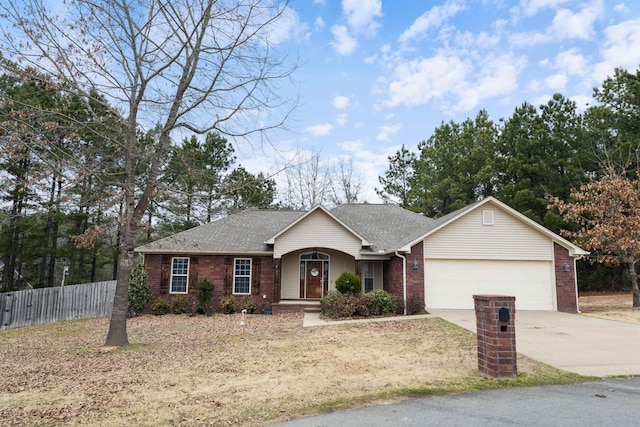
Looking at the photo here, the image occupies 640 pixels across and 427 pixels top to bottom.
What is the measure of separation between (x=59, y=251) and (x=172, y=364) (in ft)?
58.7

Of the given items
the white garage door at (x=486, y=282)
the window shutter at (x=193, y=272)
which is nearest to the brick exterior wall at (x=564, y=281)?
the white garage door at (x=486, y=282)

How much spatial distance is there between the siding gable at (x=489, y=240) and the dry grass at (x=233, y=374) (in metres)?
4.33

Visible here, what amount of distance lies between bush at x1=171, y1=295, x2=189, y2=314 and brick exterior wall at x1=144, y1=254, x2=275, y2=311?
0.39 m

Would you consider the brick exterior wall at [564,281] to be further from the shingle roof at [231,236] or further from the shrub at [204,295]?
the shrub at [204,295]

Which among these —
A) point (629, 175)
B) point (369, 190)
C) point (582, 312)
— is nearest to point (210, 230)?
point (582, 312)

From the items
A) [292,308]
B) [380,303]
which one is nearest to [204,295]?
[292,308]

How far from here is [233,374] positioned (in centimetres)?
685

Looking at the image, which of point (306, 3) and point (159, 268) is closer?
point (306, 3)

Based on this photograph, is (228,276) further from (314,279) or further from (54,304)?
(54,304)

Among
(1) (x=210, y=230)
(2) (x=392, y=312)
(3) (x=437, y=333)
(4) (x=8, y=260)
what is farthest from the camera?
(4) (x=8, y=260)

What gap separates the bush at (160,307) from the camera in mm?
16453

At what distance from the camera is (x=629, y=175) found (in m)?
23.9

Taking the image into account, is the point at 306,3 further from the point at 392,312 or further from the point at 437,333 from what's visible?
the point at 392,312

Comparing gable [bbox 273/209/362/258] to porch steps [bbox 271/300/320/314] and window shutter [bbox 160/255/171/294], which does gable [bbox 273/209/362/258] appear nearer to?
porch steps [bbox 271/300/320/314]
